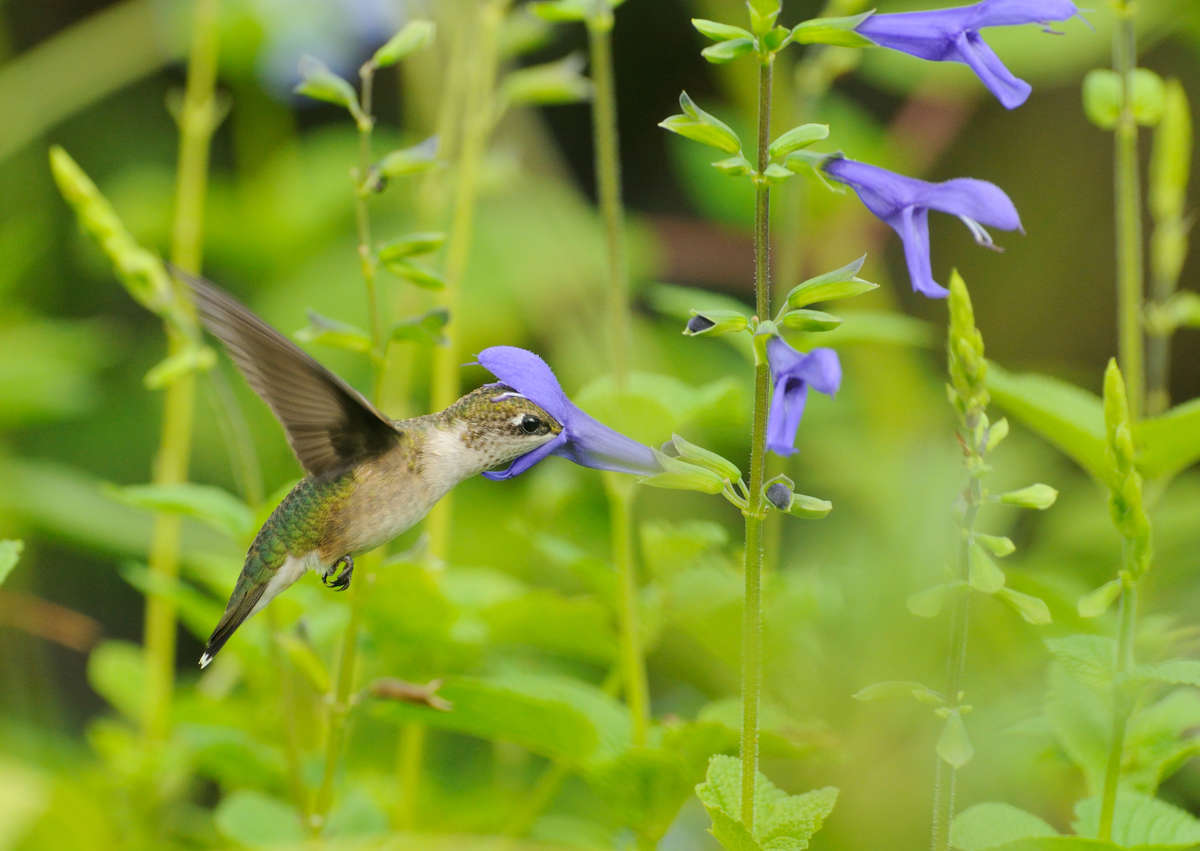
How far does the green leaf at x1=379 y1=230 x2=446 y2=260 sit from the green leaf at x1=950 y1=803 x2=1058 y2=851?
2.01ft

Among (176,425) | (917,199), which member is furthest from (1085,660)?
(176,425)

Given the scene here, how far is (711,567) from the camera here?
4.46ft

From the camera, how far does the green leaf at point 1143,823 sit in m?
0.96

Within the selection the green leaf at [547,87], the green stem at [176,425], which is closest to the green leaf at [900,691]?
the green leaf at [547,87]

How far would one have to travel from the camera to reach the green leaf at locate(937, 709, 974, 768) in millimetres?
818

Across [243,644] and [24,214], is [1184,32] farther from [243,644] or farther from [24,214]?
[24,214]

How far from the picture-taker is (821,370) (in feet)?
2.57

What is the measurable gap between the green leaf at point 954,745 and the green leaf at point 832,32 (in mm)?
461

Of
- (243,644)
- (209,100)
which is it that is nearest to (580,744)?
(243,644)

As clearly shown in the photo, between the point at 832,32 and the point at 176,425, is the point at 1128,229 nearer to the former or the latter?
the point at 832,32

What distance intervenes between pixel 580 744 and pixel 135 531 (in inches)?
48.1

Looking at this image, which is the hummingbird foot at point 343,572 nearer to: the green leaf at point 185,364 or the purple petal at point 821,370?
the green leaf at point 185,364

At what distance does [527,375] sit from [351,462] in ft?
0.56

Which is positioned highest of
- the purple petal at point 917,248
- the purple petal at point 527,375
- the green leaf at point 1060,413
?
the purple petal at point 917,248
